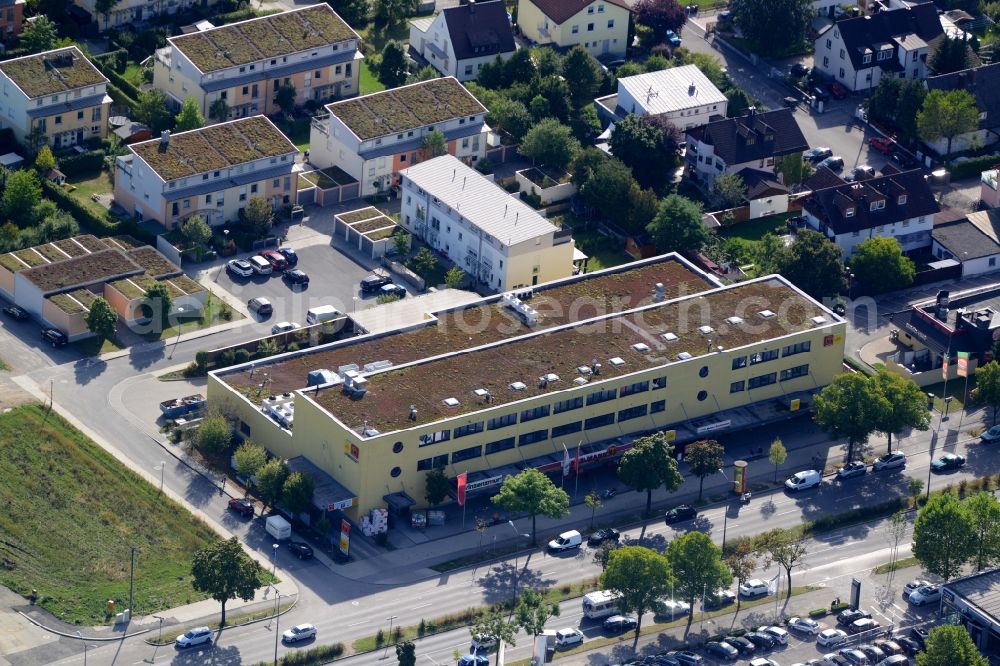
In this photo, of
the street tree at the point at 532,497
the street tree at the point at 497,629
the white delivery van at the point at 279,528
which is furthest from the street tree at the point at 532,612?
the white delivery van at the point at 279,528

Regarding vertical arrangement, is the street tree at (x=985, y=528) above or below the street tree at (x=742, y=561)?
above

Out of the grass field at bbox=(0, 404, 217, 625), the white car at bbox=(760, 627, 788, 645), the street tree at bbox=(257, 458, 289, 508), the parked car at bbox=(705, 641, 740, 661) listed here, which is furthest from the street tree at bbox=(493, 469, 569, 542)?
the grass field at bbox=(0, 404, 217, 625)

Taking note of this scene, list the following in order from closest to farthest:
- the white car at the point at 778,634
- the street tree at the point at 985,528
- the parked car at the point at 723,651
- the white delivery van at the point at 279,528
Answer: the parked car at the point at 723,651, the white car at the point at 778,634, the street tree at the point at 985,528, the white delivery van at the point at 279,528

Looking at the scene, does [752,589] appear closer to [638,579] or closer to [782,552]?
[782,552]

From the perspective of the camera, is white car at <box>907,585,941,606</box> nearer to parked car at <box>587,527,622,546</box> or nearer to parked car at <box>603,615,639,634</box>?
parked car at <box>603,615,639,634</box>

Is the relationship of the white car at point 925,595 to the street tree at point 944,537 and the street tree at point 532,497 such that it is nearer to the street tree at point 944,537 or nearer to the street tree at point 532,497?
the street tree at point 944,537

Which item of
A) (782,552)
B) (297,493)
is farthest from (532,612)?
(297,493)

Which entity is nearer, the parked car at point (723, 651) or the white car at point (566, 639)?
the parked car at point (723, 651)
